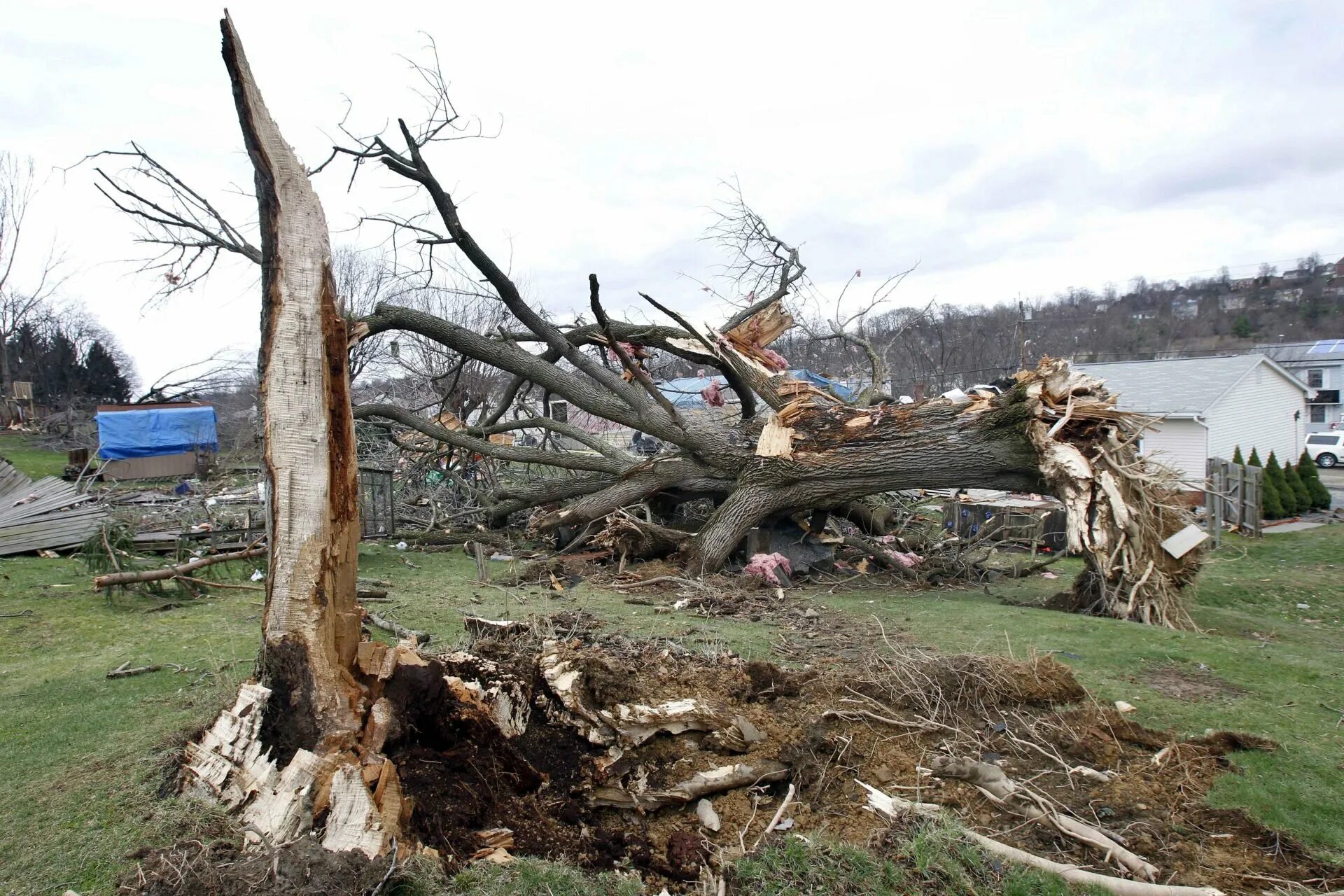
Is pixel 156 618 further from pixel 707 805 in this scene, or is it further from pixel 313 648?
pixel 707 805

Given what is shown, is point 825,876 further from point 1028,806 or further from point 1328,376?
point 1328,376

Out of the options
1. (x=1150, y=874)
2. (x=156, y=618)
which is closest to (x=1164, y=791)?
(x=1150, y=874)

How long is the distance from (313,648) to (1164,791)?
3.48m

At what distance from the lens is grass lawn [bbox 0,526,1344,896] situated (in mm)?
2775

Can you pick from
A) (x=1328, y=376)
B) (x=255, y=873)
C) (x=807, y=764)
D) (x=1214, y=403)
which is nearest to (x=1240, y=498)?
(x=1214, y=403)

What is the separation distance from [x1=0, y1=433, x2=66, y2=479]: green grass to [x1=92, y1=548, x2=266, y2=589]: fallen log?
14.4 metres

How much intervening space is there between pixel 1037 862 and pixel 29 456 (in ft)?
93.7

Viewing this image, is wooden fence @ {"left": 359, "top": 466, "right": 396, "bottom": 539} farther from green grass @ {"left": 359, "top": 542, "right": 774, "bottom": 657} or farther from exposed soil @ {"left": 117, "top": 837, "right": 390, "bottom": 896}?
exposed soil @ {"left": 117, "top": 837, "right": 390, "bottom": 896}

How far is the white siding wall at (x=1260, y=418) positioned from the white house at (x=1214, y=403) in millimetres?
23

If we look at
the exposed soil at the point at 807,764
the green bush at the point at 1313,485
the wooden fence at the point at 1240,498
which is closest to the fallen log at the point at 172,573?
the exposed soil at the point at 807,764

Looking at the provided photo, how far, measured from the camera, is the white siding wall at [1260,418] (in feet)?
79.5

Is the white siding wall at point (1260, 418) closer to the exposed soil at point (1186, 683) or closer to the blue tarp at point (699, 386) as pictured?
the blue tarp at point (699, 386)

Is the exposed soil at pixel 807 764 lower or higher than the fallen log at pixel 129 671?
lower

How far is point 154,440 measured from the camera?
22.2m
